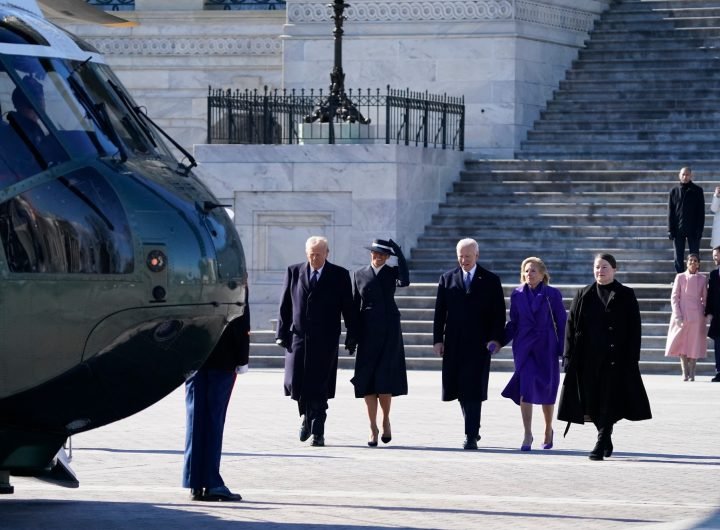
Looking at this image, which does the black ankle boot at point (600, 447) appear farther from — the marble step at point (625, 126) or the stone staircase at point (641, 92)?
the marble step at point (625, 126)

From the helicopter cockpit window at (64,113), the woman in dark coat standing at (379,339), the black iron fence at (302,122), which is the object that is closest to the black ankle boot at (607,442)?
the woman in dark coat standing at (379,339)

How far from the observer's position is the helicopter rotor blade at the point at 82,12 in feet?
38.3

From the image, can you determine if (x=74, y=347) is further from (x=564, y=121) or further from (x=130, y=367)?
(x=564, y=121)

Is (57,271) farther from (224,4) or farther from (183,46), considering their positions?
(224,4)

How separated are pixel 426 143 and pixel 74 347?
19290mm

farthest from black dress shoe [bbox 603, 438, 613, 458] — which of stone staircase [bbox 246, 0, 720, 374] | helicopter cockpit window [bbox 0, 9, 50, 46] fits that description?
stone staircase [bbox 246, 0, 720, 374]

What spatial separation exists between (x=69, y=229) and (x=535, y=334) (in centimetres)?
707

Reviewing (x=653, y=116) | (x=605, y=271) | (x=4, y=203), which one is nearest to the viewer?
(x=4, y=203)

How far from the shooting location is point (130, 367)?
10047 mm

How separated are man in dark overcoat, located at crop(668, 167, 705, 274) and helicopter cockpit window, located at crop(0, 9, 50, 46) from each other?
1672 centimetres

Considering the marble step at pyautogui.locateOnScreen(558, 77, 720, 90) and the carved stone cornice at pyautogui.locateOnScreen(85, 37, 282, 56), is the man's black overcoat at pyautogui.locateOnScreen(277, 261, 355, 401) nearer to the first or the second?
the marble step at pyautogui.locateOnScreen(558, 77, 720, 90)

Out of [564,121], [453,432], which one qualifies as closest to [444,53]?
[564,121]

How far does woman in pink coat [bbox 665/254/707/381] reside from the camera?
920 inches

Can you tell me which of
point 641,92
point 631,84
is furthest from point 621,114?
point 631,84
